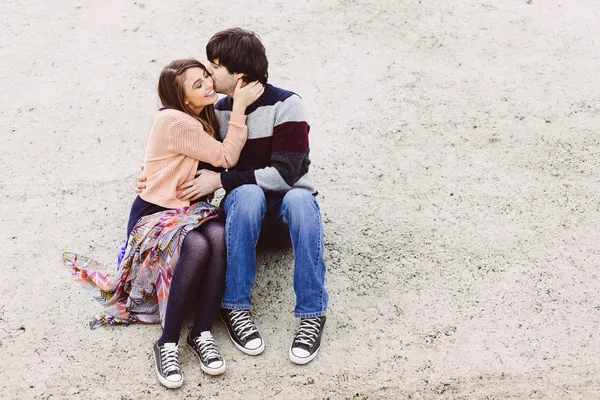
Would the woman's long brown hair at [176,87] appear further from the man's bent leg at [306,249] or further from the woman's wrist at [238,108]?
the man's bent leg at [306,249]

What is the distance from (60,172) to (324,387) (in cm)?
237

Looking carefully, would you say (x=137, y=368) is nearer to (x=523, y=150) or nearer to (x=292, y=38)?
(x=523, y=150)

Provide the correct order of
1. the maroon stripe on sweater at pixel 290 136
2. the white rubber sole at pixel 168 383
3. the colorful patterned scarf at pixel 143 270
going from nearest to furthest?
the white rubber sole at pixel 168 383 → the colorful patterned scarf at pixel 143 270 → the maroon stripe on sweater at pixel 290 136

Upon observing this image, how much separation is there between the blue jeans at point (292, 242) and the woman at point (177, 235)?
0.07 m

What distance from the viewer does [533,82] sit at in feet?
16.1

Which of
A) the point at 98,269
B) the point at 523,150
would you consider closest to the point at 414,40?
the point at 523,150

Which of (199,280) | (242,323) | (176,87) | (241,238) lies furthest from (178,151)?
(242,323)

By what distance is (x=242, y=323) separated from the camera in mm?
3145

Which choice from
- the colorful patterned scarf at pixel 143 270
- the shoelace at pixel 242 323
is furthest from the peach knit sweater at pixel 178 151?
the shoelace at pixel 242 323

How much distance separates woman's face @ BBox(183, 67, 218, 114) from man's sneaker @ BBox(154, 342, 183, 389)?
1161 mm

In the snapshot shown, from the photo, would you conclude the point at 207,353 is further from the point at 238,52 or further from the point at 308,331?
the point at 238,52

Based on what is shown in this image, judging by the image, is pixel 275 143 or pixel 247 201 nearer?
pixel 247 201

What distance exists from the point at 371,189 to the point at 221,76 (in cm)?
136

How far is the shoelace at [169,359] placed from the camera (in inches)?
117
